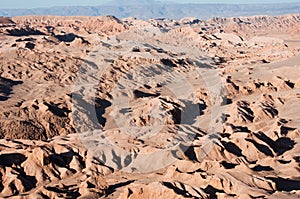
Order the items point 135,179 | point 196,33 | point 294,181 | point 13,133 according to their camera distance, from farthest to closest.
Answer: point 196,33
point 13,133
point 135,179
point 294,181

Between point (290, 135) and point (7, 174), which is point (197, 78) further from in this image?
point (7, 174)

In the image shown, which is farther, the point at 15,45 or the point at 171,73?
the point at 15,45

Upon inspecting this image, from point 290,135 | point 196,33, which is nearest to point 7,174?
point 290,135

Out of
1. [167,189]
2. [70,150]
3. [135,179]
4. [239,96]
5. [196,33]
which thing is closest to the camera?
[167,189]

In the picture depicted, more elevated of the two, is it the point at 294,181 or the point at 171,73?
the point at 171,73

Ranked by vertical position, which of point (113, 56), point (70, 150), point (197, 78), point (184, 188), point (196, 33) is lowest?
point (184, 188)

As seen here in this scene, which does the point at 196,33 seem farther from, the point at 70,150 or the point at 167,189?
the point at 167,189
